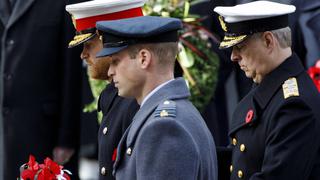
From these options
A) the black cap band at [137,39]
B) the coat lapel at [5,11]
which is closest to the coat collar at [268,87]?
the black cap band at [137,39]

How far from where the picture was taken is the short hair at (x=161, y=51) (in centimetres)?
455

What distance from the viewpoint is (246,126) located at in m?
5.19

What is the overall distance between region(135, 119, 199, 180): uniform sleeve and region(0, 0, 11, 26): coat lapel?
11.1ft

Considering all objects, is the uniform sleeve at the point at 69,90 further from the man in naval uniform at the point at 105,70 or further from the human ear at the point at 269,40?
the human ear at the point at 269,40

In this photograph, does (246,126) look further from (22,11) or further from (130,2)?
(22,11)

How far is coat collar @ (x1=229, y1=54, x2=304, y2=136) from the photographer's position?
5.09m

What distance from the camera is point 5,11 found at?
7.49 meters

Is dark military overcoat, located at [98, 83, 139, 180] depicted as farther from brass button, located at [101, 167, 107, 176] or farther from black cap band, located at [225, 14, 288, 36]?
black cap band, located at [225, 14, 288, 36]

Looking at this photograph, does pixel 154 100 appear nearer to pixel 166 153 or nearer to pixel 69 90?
pixel 166 153

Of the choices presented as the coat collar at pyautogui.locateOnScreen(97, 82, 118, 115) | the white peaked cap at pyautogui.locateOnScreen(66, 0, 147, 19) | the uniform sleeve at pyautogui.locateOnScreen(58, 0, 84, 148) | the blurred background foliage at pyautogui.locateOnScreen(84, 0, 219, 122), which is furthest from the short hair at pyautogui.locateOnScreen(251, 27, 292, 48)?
the uniform sleeve at pyautogui.locateOnScreen(58, 0, 84, 148)

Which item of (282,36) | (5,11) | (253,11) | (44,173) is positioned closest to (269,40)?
(282,36)

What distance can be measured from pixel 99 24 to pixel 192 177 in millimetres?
Answer: 1007

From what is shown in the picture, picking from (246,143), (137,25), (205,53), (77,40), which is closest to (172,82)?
(137,25)

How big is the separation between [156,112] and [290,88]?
0.90 m
